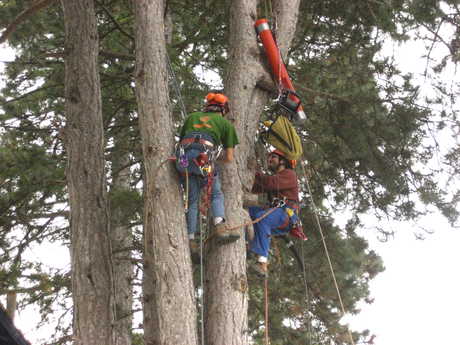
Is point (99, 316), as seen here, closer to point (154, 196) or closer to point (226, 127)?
point (154, 196)

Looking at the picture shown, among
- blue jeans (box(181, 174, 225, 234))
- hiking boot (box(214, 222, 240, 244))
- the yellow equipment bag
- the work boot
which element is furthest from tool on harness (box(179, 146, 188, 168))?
the yellow equipment bag

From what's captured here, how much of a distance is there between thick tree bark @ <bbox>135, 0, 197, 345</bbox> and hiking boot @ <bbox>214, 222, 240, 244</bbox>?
0.44m

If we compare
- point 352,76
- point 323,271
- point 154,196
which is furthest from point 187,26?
point 154,196

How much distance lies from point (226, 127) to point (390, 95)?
3839 mm

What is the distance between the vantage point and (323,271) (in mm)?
8258

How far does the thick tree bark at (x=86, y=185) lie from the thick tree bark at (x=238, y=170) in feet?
2.87

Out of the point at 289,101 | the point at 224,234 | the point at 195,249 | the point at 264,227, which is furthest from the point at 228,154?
the point at 289,101

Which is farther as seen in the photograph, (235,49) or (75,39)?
(235,49)

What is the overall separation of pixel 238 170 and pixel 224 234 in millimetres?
763

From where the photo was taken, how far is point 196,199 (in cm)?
466

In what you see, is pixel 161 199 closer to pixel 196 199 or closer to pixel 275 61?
pixel 196 199

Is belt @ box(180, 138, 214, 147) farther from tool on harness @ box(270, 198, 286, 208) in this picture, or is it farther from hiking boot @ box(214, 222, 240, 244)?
tool on harness @ box(270, 198, 286, 208)

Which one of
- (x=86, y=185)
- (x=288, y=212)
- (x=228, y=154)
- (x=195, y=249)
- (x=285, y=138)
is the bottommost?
(x=195, y=249)

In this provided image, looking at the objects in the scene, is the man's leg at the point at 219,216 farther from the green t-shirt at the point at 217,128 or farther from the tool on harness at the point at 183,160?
the tool on harness at the point at 183,160
